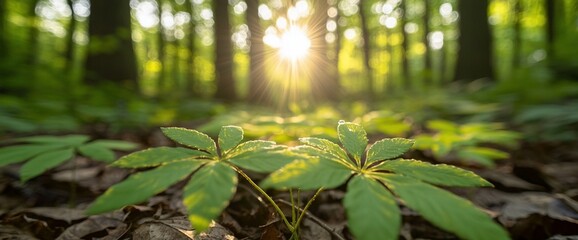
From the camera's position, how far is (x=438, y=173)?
75 centimetres

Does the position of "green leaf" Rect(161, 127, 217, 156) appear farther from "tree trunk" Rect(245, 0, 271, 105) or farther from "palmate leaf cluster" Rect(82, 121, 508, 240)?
"tree trunk" Rect(245, 0, 271, 105)

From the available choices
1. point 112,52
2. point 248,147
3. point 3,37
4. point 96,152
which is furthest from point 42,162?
point 3,37

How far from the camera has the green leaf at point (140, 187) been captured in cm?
62

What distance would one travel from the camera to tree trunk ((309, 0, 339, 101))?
347 inches

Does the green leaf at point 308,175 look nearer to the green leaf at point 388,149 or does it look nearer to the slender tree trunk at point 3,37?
the green leaf at point 388,149

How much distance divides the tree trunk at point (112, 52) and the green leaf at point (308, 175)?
592 cm

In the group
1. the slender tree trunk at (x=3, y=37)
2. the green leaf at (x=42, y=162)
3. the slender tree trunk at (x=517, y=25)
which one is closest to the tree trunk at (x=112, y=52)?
the slender tree trunk at (x=3, y=37)

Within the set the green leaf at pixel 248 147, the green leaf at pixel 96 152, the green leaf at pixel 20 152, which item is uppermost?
the green leaf at pixel 248 147

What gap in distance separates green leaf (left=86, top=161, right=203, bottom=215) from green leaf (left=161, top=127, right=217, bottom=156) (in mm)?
113

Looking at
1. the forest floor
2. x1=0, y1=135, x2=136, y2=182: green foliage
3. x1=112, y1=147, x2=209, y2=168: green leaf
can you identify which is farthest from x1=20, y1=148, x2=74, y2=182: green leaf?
x1=112, y1=147, x2=209, y2=168: green leaf

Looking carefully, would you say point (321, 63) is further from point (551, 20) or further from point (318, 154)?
point (318, 154)

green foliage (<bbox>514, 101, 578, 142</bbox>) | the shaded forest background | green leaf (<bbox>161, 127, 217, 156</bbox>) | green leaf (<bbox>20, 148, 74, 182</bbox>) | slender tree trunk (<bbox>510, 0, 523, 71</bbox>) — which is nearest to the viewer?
green leaf (<bbox>161, 127, 217, 156</bbox>)

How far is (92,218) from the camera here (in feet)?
4.00

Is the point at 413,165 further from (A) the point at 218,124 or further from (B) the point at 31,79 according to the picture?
(B) the point at 31,79
